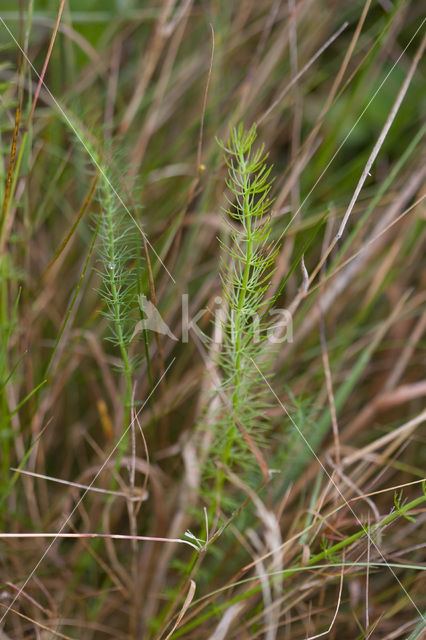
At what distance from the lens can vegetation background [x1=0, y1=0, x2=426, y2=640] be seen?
55cm

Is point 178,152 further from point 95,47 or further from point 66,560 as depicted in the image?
point 66,560

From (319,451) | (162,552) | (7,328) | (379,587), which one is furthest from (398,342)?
(7,328)

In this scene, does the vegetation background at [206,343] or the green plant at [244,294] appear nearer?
the green plant at [244,294]

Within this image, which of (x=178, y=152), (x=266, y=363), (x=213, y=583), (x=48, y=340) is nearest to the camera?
(x=266, y=363)

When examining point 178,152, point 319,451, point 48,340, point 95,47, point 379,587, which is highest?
point 95,47

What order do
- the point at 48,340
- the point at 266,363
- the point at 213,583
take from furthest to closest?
the point at 48,340, the point at 213,583, the point at 266,363

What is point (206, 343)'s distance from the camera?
0.66m

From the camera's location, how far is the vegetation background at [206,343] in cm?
55

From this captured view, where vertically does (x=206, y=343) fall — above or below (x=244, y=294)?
below

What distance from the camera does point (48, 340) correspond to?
2.62ft

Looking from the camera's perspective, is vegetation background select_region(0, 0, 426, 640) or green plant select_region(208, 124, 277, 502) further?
vegetation background select_region(0, 0, 426, 640)

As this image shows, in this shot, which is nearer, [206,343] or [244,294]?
[244,294]

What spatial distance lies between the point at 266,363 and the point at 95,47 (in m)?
0.67

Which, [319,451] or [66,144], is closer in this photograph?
[319,451]
